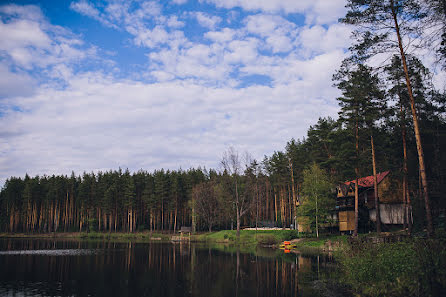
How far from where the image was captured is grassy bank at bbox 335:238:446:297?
10.9 meters

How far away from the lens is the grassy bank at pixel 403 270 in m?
10.9

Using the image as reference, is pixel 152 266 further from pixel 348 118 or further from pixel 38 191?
pixel 38 191

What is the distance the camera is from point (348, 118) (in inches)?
1319

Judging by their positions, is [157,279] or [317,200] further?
→ [317,200]

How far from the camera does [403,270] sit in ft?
39.5

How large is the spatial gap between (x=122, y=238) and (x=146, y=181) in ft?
59.7

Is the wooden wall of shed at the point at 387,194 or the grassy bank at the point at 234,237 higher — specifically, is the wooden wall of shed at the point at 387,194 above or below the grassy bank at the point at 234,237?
above

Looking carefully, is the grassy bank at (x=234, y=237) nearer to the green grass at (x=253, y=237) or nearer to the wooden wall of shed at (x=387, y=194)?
the green grass at (x=253, y=237)

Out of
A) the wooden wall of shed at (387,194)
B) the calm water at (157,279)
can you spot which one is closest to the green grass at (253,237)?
the wooden wall of shed at (387,194)

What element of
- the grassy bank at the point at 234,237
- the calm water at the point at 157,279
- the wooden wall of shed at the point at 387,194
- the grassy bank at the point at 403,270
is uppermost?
the wooden wall of shed at the point at 387,194

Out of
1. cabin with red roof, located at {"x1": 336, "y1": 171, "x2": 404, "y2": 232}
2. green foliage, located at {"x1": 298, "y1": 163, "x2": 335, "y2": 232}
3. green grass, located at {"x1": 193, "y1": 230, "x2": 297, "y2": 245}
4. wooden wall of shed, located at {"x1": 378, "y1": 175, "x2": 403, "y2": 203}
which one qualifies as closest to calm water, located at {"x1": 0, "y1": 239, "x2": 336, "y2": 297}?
cabin with red roof, located at {"x1": 336, "y1": 171, "x2": 404, "y2": 232}

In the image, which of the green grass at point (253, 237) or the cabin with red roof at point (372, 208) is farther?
the green grass at point (253, 237)

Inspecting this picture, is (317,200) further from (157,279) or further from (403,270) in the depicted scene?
(403,270)

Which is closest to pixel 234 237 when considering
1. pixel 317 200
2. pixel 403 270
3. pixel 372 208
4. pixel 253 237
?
pixel 253 237
